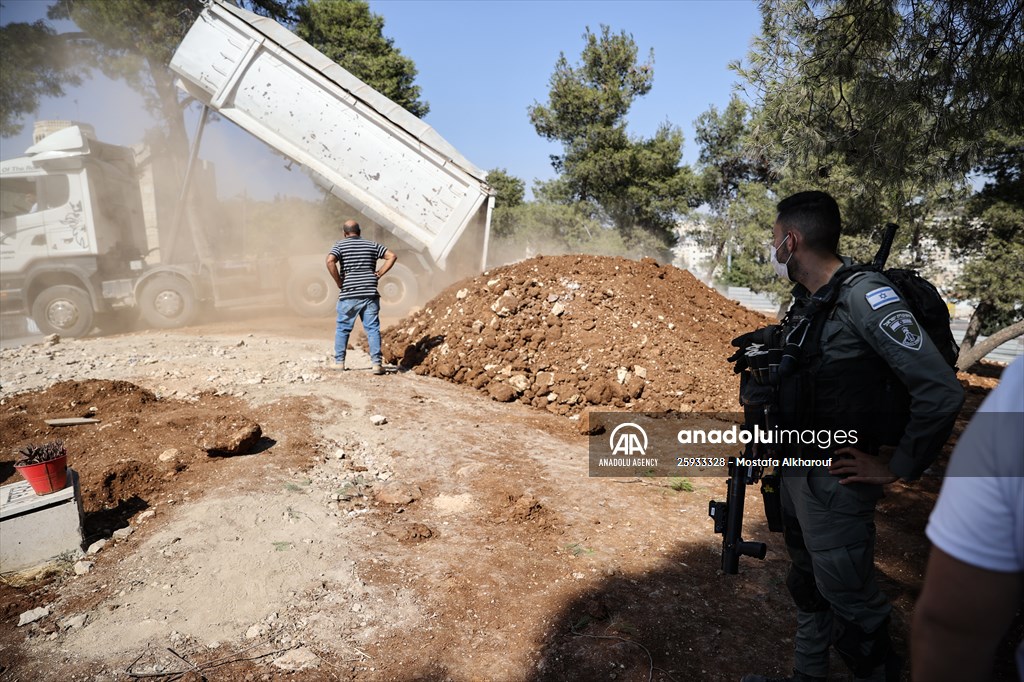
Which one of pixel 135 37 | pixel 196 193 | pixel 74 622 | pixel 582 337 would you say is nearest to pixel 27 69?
pixel 135 37

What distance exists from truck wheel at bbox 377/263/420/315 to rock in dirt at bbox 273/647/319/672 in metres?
9.32

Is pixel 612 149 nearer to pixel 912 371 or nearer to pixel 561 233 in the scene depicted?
pixel 561 233

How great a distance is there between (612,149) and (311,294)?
14.2m

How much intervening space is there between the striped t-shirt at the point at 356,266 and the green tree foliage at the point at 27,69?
1422 cm

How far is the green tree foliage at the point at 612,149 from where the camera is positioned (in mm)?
21094

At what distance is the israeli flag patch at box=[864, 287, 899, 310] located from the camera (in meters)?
1.87

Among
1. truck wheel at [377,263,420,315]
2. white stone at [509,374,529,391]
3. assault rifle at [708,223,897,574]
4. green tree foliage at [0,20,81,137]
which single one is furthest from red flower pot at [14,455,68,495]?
green tree foliage at [0,20,81,137]

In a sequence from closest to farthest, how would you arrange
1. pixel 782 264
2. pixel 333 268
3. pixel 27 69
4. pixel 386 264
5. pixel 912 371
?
pixel 912 371 → pixel 782 264 → pixel 333 268 → pixel 386 264 → pixel 27 69

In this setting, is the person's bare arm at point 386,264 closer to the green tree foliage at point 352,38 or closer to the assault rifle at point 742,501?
the assault rifle at point 742,501

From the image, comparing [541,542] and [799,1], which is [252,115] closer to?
[799,1]

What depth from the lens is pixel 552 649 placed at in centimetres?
261

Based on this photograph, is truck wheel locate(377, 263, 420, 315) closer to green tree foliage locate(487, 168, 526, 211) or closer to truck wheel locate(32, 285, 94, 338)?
truck wheel locate(32, 285, 94, 338)

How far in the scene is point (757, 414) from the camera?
7.30 ft

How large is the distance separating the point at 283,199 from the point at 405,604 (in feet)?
34.7
